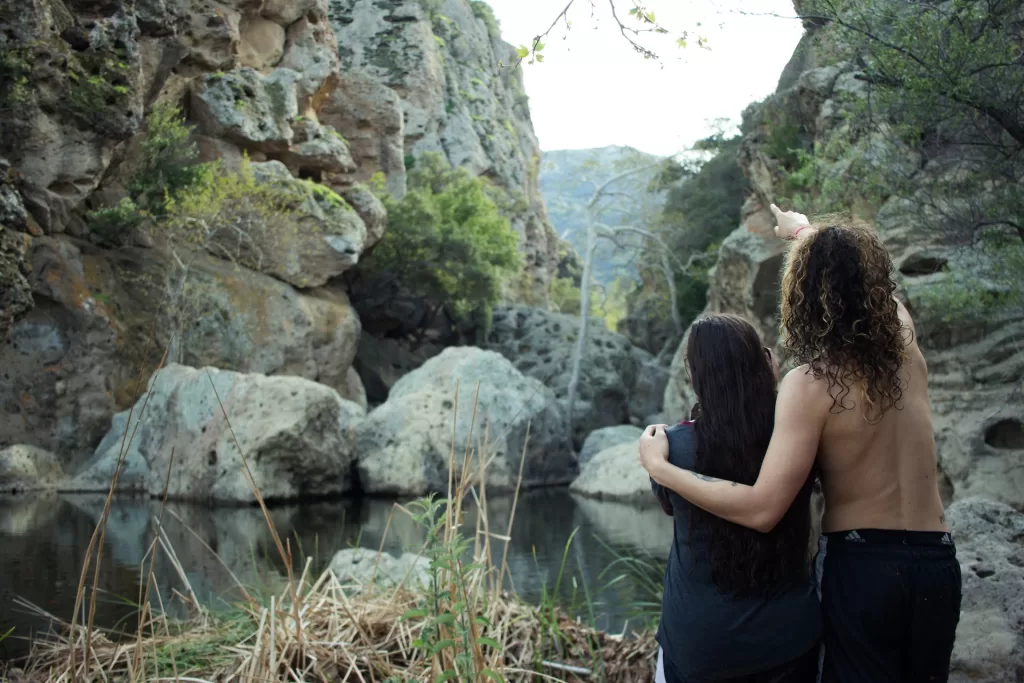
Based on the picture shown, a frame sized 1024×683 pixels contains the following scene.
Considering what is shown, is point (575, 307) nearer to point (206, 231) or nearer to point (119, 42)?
point (206, 231)

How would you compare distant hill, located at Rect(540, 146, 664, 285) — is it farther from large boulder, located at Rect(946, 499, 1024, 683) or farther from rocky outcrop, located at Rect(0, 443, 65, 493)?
large boulder, located at Rect(946, 499, 1024, 683)

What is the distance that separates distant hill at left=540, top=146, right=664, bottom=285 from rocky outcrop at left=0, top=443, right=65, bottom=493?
1273 centimetres

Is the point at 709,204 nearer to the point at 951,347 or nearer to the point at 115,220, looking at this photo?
the point at 115,220

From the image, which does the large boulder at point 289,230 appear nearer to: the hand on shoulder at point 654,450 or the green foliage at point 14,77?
the green foliage at point 14,77

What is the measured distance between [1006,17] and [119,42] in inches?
380

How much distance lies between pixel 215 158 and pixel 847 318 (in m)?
15.7

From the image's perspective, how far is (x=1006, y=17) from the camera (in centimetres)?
402

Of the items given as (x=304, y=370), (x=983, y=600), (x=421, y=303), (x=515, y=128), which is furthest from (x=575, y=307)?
(x=983, y=600)

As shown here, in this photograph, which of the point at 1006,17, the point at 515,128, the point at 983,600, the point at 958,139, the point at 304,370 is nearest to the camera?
the point at 983,600

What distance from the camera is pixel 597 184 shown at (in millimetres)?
20344

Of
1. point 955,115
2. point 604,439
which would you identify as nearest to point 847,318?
point 955,115

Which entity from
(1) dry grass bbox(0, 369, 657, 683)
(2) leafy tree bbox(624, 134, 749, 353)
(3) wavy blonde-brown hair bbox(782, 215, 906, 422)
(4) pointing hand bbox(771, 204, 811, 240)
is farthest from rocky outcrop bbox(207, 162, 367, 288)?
(3) wavy blonde-brown hair bbox(782, 215, 906, 422)

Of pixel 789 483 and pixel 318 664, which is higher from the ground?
pixel 789 483

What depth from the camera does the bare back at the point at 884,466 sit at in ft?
5.14
